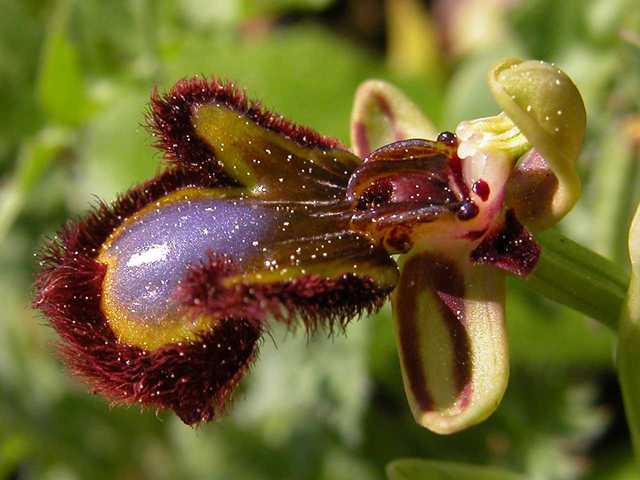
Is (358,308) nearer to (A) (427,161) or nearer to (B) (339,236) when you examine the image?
(B) (339,236)

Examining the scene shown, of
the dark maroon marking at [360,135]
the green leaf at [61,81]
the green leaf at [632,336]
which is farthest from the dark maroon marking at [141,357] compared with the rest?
the green leaf at [61,81]

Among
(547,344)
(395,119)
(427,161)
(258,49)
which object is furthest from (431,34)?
(427,161)

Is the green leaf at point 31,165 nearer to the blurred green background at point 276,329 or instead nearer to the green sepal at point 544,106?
the blurred green background at point 276,329

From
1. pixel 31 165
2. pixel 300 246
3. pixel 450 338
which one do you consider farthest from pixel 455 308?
pixel 31 165

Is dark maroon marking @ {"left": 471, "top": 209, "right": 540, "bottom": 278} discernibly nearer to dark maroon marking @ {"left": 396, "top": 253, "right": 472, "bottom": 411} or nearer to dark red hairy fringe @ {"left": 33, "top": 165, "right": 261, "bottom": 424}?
dark maroon marking @ {"left": 396, "top": 253, "right": 472, "bottom": 411}

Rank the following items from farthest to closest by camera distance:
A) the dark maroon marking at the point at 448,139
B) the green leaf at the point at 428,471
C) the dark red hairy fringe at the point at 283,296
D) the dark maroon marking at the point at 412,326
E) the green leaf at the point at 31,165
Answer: the green leaf at the point at 31,165, the green leaf at the point at 428,471, the dark maroon marking at the point at 448,139, the dark maroon marking at the point at 412,326, the dark red hairy fringe at the point at 283,296

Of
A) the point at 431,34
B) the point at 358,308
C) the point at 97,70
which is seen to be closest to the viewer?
the point at 358,308

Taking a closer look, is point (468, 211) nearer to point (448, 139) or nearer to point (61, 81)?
point (448, 139)
